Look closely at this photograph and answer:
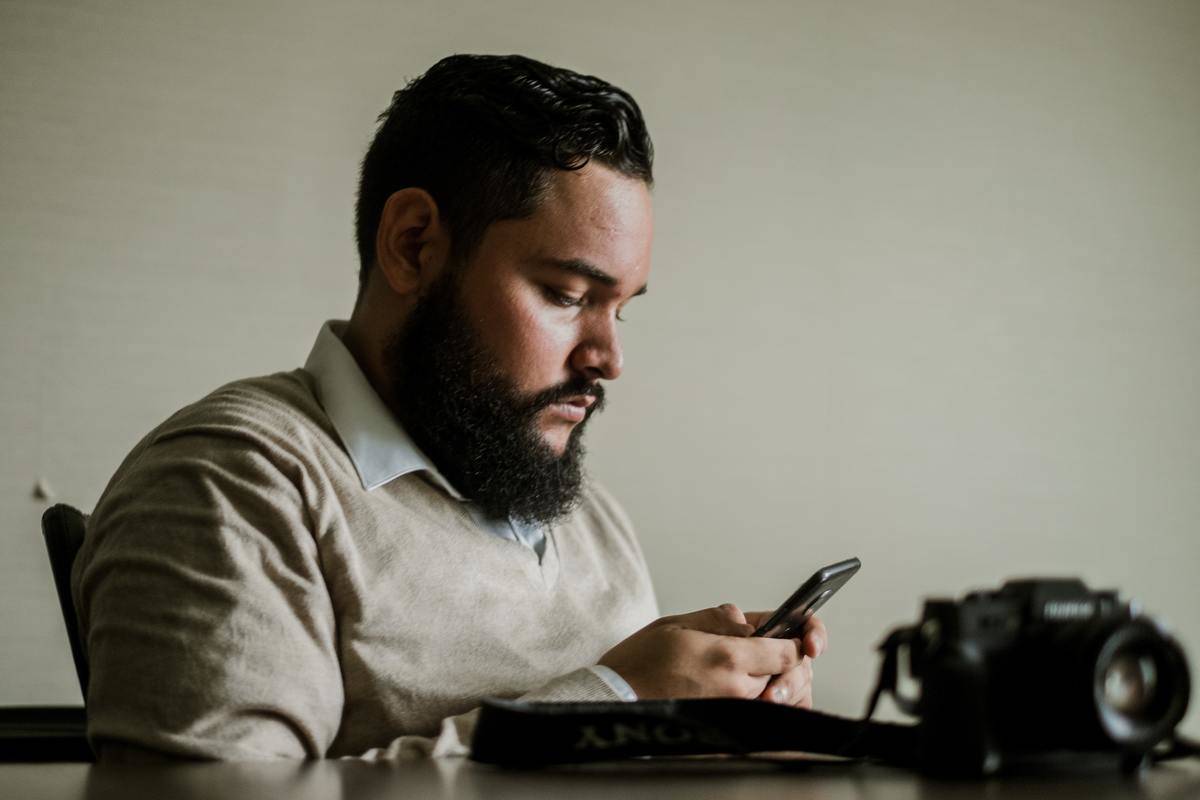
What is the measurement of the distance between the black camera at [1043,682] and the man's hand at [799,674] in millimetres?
467

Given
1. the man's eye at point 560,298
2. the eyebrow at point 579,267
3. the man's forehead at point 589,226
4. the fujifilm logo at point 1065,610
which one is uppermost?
the man's forehead at point 589,226

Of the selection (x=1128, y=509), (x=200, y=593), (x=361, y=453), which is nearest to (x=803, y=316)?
(x=1128, y=509)

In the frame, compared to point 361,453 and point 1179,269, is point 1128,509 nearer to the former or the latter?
point 1179,269

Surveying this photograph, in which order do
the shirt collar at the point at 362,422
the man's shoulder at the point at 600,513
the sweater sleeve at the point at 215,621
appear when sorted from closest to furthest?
the sweater sleeve at the point at 215,621 → the shirt collar at the point at 362,422 → the man's shoulder at the point at 600,513

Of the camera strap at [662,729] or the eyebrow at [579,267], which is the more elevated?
the eyebrow at [579,267]

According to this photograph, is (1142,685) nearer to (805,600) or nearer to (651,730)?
(651,730)

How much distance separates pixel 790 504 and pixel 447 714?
1.30m

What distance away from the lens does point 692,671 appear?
102cm

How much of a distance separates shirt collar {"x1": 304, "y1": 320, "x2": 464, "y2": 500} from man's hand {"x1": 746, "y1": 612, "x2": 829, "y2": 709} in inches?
15.1

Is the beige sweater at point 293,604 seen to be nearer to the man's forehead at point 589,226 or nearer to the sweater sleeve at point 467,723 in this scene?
the sweater sleeve at point 467,723

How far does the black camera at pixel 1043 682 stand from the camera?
57 centimetres

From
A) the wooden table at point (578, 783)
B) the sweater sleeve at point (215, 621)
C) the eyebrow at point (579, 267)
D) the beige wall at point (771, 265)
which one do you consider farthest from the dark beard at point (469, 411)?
the beige wall at point (771, 265)

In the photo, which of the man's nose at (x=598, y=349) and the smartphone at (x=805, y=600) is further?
the man's nose at (x=598, y=349)

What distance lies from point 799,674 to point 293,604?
50 centimetres
